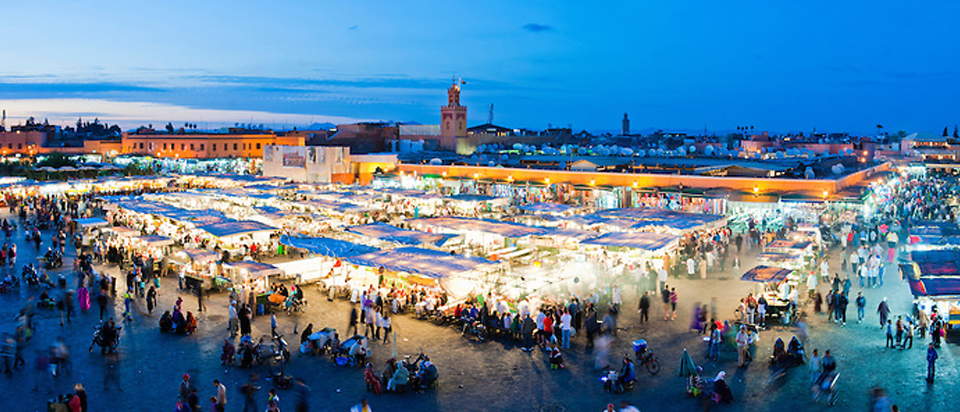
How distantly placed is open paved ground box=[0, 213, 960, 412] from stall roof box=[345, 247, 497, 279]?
1080 mm

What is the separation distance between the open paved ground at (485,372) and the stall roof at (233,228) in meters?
5.39

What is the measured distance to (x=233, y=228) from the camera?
19.8 m

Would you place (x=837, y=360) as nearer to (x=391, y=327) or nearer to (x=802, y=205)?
(x=391, y=327)

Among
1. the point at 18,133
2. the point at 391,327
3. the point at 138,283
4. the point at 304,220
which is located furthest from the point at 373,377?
the point at 18,133

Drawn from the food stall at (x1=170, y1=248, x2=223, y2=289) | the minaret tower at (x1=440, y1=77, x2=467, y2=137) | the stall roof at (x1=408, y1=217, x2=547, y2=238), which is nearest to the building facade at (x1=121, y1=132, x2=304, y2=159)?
the minaret tower at (x1=440, y1=77, x2=467, y2=137)

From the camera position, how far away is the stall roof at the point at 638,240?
1697cm

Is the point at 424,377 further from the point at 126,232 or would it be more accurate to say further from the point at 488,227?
the point at 126,232

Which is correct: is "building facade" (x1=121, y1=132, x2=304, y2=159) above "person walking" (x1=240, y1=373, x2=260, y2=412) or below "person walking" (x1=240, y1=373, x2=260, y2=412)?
above

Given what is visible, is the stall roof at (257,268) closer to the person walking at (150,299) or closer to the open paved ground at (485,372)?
the open paved ground at (485,372)

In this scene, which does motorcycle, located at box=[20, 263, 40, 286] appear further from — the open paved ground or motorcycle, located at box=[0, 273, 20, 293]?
the open paved ground

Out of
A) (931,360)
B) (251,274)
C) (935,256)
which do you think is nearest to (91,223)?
(251,274)

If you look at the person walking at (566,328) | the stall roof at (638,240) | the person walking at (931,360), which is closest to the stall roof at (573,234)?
the stall roof at (638,240)

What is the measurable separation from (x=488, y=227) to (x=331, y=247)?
4.92 m

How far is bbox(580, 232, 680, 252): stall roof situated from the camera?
1697cm
